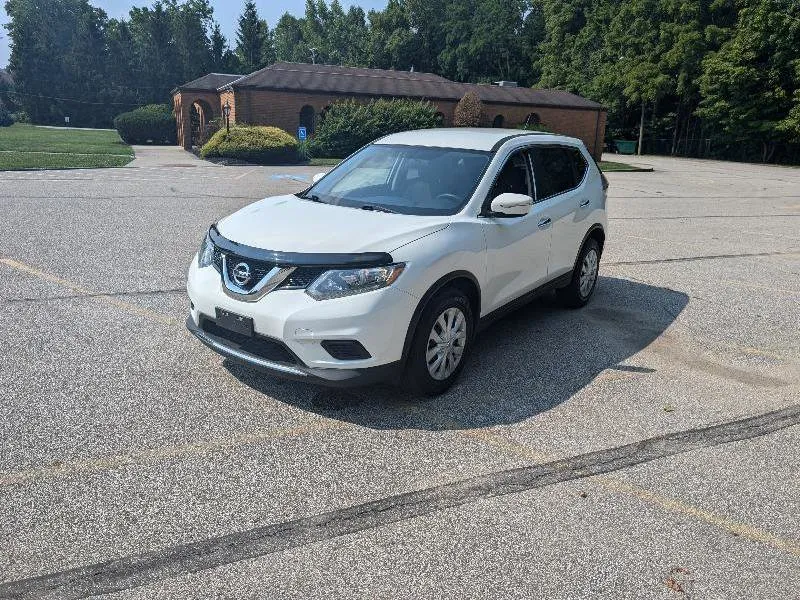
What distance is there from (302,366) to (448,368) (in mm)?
1123

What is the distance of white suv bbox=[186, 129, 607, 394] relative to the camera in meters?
4.00

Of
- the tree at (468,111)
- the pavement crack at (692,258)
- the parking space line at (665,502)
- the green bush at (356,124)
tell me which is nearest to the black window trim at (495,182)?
the parking space line at (665,502)

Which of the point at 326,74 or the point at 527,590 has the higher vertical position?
the point at 326,74

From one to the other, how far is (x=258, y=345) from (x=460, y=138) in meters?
2.68

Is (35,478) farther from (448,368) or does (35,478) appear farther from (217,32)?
(217,32)

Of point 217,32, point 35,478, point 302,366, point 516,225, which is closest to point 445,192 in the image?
point 516,225

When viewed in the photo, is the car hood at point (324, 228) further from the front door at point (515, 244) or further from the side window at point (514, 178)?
the side window at point (514, 178)

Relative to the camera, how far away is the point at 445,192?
16.6 ft

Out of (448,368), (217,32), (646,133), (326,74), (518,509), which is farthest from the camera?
(217,32)

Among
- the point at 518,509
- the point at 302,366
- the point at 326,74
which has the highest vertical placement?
the point at 326,74

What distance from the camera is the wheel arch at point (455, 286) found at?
13.7ft

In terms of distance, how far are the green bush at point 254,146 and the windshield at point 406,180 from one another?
23.4 m

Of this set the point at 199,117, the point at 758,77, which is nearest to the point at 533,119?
the point at 758,77

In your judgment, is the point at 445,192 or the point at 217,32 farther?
the point at 217,32
